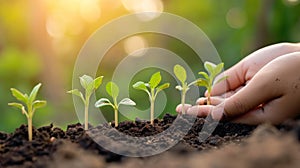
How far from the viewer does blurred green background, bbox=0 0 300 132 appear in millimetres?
3812

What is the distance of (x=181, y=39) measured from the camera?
4793mm

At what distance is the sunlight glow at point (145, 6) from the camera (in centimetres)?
429

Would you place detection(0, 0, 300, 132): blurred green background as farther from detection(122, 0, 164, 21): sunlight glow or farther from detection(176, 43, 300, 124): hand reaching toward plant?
detection(176, 43, 300, 124): hand reaching toward plant

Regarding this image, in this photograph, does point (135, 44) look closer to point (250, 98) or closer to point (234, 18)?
point (234, 18)

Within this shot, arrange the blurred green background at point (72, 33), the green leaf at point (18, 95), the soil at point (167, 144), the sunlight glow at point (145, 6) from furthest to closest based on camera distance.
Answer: the sunlight glow at point (145, 6)
the blurred green background at point (72, 33)
the green leaf at point (18, 95)
the soil at point (167, 144)

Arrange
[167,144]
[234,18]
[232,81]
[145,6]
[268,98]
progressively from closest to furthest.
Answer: [167,144]
[268,98]
[232,81]
[145,6]
[234,18]

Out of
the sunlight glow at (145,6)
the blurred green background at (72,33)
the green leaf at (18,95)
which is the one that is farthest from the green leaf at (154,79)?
the sunlight glow at (145,6)

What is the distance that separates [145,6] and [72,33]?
847mm

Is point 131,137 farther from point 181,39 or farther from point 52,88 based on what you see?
point 181,39

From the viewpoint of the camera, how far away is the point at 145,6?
14.0 feet

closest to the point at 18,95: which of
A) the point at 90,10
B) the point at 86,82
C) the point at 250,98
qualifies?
the point at 86,82

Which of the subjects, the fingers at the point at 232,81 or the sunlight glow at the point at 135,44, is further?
the sunlight glow at the point at 135,44

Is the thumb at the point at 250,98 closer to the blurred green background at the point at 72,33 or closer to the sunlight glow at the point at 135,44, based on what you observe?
the blurred green background at the point at 72,33

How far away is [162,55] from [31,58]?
117 cm
